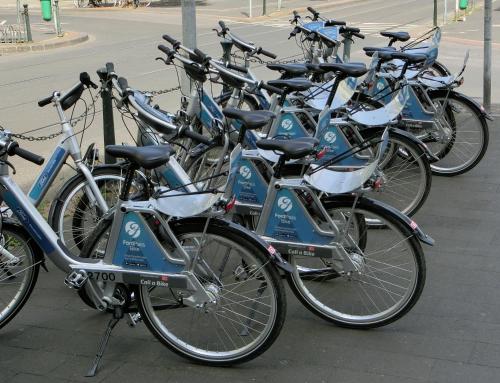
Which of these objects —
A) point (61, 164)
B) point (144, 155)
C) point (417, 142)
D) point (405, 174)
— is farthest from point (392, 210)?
point (61, 164)

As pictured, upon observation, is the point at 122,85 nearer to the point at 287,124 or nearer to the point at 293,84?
the point at 293,84

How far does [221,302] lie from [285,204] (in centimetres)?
62

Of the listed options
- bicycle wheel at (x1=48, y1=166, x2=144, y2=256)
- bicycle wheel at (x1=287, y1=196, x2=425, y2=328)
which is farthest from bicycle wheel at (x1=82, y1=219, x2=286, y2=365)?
bicycle wheel at (x1=48, y1=166, x2=144, y2=256)

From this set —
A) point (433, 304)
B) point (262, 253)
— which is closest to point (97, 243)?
point (262, 253)

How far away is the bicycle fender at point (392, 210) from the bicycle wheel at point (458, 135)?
2812 millimetres

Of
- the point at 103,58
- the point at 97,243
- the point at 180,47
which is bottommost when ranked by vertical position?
the point at 103,58

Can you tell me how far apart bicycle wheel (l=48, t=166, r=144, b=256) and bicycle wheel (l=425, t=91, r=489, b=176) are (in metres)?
3.13

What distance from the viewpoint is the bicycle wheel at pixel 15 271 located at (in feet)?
12.1

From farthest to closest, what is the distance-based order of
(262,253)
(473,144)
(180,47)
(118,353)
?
(473,144), (180,47), (118,353), (262,253)

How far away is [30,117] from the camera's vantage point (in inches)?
382

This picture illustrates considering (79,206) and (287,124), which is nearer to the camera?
(79,206)

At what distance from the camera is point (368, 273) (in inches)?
159

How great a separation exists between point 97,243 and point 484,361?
1.94 meters

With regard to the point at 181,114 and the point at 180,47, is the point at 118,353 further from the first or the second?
the point at 180,47
